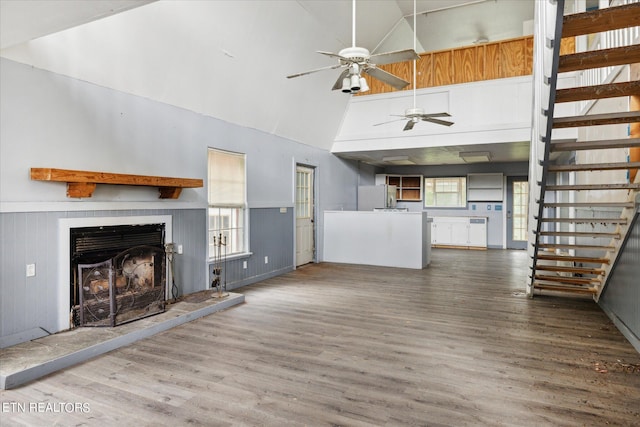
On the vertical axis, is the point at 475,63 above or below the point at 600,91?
above

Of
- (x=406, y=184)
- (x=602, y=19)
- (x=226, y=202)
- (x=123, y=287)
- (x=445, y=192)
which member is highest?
(x=602, y=19)

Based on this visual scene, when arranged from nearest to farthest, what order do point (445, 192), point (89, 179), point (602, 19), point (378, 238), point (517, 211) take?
point (602, 19) < point (89, 179) < point (378, 238) < point (517, 211) < point (445, 192)

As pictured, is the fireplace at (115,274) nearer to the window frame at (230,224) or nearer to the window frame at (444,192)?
the window frame at (230,224)

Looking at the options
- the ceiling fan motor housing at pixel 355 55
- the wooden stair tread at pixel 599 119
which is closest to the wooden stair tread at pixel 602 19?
the wooden stair tread at pixel 599 119

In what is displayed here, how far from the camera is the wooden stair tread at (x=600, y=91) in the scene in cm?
254

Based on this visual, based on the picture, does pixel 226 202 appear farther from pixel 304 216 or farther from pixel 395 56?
pixel 395 56

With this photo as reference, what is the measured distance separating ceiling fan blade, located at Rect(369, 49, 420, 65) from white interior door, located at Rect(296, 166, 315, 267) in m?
4.45

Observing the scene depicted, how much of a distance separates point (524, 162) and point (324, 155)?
6.21 metres

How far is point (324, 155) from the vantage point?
8.59 meters

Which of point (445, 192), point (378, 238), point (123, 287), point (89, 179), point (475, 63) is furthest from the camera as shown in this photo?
point (445, 192)

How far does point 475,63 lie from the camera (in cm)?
728

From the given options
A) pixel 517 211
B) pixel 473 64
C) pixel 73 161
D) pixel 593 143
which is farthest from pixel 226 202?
pixel 517 211

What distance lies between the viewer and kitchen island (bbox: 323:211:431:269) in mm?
7730

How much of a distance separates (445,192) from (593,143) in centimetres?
921
